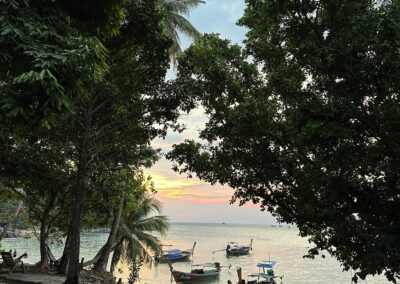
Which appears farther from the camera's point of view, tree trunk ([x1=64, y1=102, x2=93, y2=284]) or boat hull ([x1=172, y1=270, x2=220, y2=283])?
boat hull ([x1=172, y1=270, x2=220, y2=283])

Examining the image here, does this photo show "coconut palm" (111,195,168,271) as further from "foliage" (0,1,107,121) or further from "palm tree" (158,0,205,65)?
"foliage" (0,1,107,121)

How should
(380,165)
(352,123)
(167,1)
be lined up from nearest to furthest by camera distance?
(352,123) → (380,165) → (167,1)

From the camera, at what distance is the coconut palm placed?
19.6m

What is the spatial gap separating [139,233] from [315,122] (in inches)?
744

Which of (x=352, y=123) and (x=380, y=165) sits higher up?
(x=352, y=123)

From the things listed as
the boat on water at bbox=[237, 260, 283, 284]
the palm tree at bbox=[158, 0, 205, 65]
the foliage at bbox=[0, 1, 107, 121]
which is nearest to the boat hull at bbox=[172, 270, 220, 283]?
the boat on water at bbox=[237, 260, 283, 284]

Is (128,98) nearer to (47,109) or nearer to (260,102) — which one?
(260,102)

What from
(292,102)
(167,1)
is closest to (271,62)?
(292,102)

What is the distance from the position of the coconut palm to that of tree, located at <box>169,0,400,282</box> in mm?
12576

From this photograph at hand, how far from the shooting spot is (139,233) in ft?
69.7

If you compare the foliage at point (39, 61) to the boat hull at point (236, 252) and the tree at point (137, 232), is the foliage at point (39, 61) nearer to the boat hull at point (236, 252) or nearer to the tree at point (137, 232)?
the tree at point (137, 232)

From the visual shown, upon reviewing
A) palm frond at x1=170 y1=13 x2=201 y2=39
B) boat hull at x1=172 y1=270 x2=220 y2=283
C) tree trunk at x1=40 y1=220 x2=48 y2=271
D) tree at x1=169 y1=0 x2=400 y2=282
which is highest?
palm frond at x1=170 y1=13 x2=201 y2=39

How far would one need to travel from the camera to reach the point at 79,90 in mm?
4016

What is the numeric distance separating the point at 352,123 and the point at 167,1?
14920 millimetres
